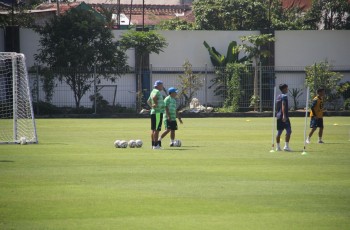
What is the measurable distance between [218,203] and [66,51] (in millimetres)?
33294

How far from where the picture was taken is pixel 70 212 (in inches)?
499

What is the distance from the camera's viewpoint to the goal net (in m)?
26.5

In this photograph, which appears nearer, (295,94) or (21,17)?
(295,94)

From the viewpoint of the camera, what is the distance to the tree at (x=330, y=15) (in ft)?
201

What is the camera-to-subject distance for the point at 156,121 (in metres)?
23.9

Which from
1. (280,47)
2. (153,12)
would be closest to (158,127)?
(280,47)

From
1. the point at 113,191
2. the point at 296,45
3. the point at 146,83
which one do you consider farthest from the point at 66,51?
the point at 113,191

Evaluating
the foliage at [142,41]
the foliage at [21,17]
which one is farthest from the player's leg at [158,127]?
the foliage at [21,17]

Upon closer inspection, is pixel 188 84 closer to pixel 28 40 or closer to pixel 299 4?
pixel 28 40

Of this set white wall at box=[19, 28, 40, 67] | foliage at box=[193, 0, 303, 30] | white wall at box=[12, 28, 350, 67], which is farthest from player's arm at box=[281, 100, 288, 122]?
foliage at box=[193, 0, 303, 30]

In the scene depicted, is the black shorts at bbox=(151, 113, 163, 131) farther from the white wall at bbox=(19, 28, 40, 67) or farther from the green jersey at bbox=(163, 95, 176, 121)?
the white wall at bbox=(19, 28, 40, 67)

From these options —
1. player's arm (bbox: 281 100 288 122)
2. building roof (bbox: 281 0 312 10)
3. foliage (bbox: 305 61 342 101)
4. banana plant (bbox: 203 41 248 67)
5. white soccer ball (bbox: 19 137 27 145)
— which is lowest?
white soccer ball (bbox: 19 137 27 145)

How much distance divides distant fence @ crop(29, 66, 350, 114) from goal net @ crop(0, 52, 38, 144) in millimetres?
4643

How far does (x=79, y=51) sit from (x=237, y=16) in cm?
1987
